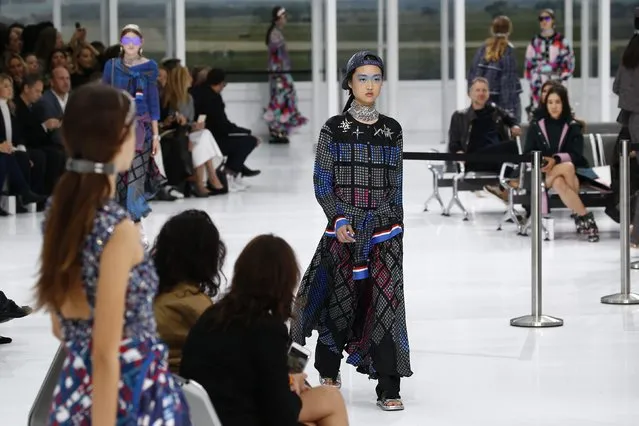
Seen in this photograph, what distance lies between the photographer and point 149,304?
313cm

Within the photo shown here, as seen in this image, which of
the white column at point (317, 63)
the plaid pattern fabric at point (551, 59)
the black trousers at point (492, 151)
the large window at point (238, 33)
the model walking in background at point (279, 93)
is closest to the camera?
the black trousers at point (492, 151)

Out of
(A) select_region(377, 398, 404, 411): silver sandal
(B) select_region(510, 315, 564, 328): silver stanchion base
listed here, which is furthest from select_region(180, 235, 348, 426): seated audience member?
(B) select_region(510, 315, 564, 328): silver stanchion base

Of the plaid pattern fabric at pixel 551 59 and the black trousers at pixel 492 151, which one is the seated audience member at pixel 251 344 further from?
the plaid pattern fabric at pixel 551 59

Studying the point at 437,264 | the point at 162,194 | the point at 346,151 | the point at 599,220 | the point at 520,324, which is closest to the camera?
the point at 346,151

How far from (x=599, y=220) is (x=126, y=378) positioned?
9.77 meters

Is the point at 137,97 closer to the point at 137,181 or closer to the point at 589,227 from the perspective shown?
the point at 137,181

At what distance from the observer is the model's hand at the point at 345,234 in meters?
5.75

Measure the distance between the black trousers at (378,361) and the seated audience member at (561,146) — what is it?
5330 millimetres

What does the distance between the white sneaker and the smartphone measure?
10972 millimetres

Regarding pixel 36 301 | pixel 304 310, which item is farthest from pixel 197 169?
pixel 36 301

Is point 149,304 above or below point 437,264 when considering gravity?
above

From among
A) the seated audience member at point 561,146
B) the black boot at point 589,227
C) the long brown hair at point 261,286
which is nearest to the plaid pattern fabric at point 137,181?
the seated audience member at point 561,146

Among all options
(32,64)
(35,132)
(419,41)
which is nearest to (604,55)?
(419,41)

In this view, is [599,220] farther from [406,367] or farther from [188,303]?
[188,303]
